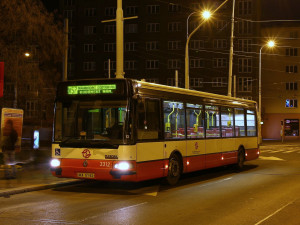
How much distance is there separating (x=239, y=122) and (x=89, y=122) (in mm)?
8551

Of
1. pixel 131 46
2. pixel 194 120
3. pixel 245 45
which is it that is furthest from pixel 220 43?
pixel 194 120

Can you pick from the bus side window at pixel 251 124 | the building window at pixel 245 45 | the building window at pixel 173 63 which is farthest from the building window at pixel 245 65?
the bus side window at pixel 251 124

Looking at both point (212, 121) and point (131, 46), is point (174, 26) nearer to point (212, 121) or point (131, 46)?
point (131, 46)

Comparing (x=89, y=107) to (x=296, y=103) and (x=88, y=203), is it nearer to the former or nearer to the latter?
(x=88, y=203)

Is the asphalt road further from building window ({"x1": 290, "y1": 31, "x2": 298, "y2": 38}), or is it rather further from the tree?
building window ({"x1": 290, "y1": 31, "x2": 298, "y2": 38})

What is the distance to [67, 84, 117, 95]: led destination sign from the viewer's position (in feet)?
39.5

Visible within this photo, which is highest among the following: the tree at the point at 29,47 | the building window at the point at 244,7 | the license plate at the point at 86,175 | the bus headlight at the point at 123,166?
the building window at the point at 244,7

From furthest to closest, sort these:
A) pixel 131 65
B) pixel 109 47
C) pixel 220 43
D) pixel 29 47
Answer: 1. pixel 109 47
2. pixel 131 65
3. pixel 220 43
4. pixel 29 47

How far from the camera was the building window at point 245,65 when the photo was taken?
236 feet

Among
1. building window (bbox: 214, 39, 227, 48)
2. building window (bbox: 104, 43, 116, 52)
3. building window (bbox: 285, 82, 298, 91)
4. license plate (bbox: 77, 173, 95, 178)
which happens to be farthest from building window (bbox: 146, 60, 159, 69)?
license plate (bbox: 77, 173, 95, 178)

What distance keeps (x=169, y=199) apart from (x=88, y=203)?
1.94 metres

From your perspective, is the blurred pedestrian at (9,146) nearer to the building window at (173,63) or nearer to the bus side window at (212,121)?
the bus side window at (212,121)

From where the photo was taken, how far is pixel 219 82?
72.2 metres

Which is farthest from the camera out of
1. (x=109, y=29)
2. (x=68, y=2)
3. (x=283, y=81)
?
(x=68, y=2)
